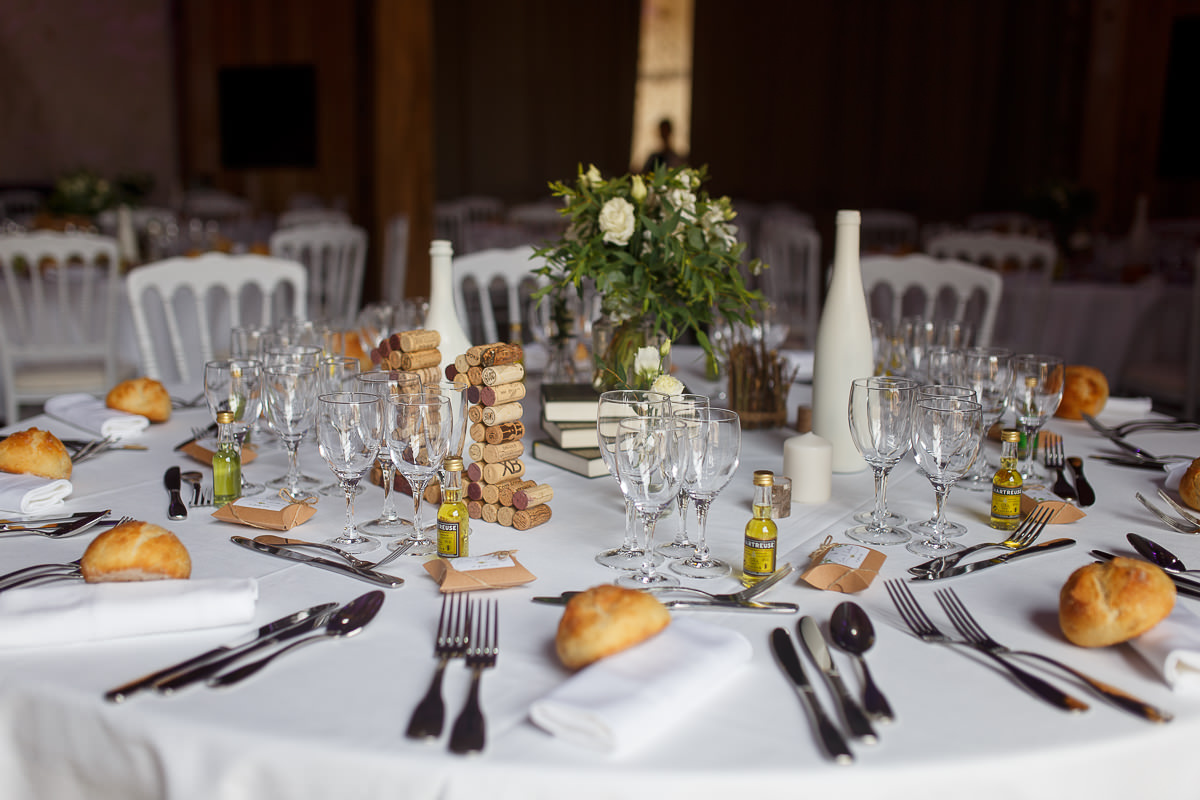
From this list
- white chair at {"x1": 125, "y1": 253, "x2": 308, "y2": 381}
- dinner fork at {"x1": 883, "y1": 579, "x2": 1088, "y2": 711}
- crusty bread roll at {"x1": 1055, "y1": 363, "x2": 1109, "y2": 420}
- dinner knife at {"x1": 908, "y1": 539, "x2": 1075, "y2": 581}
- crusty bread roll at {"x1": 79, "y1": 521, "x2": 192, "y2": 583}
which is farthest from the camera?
white chair at {"x1": 125, "y1": 253, "x2": 308, "y2": 381}

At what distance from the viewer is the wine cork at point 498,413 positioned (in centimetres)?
136

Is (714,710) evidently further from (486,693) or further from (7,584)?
(7,584)

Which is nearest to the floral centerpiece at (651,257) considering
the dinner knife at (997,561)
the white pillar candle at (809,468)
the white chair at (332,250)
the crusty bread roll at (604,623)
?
the white pillar candle at (809,468)

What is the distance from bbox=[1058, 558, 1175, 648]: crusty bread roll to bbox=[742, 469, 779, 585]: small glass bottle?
1.02ft

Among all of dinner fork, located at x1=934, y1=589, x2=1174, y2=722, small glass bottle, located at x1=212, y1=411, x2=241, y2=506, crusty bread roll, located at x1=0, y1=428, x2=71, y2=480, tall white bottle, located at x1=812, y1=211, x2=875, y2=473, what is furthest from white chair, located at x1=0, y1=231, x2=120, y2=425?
dinner fork, located at x1=934, y1=589, x2=1174, y2=722

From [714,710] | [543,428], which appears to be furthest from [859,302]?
[714,710]

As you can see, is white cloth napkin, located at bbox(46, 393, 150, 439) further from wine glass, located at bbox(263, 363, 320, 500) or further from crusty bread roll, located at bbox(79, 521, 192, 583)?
crusty bread roll, located at bbox(79, 521, 192, 583)

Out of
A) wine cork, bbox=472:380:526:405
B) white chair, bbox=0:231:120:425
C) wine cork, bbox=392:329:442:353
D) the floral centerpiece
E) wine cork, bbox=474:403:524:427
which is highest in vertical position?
the floral centerpiece

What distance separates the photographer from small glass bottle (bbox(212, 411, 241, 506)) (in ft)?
4.72

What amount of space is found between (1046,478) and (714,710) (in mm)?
945

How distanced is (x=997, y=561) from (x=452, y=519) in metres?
0.66

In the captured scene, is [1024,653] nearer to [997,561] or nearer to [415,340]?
[997,561]

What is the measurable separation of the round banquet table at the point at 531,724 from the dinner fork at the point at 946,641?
1 centimetres

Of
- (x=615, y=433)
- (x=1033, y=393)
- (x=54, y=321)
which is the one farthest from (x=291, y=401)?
(x=54, y=321)
